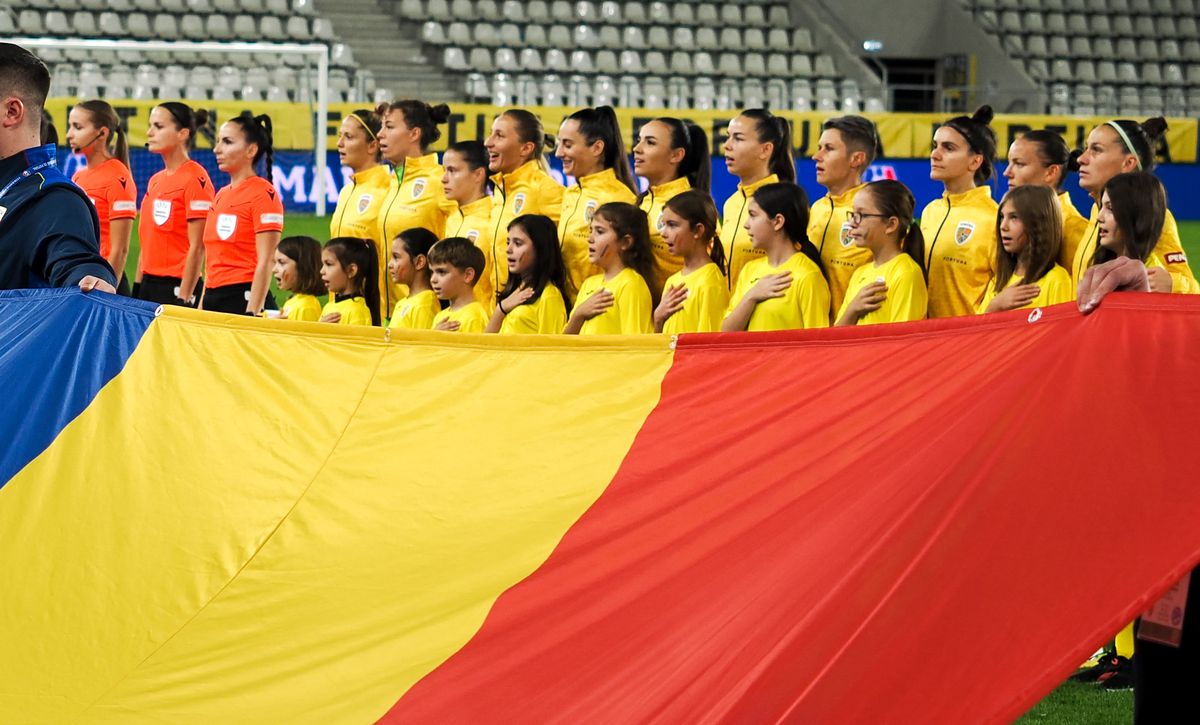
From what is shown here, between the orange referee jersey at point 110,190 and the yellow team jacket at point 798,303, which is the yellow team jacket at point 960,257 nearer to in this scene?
the yellow team jacket at point 798,303

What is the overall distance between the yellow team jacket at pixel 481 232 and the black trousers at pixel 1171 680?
3.90m

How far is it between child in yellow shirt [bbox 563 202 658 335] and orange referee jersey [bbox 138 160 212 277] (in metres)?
3.06

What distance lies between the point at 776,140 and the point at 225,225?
2966 millimetres

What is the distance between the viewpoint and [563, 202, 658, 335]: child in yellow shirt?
17.8 feet

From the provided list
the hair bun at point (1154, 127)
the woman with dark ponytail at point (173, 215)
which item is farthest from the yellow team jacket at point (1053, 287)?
the woman with dark ponytail at point (173, 215)

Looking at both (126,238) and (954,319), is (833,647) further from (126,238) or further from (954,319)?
(126,238)

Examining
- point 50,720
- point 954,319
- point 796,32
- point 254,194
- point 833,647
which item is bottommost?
point 50,720

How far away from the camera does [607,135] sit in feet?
21.2

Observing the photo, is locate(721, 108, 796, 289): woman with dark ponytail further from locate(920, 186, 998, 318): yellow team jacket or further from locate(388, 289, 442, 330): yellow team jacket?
locate(388, 289, 442, 330): yellow team jacket

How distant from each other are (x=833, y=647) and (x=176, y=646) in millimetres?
1461

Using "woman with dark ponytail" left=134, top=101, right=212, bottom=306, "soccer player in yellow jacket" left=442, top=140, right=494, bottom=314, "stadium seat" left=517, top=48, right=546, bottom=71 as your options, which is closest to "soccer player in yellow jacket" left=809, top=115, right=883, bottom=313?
"soccer player in yellow jacket" left=442, top=140, right=494, bottom=314

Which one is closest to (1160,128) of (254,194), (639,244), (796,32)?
(639,244)

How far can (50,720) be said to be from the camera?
3.14 meters

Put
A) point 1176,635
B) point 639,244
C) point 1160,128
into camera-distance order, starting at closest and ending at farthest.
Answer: point 1176,635
point 639,244
point 1160,128
